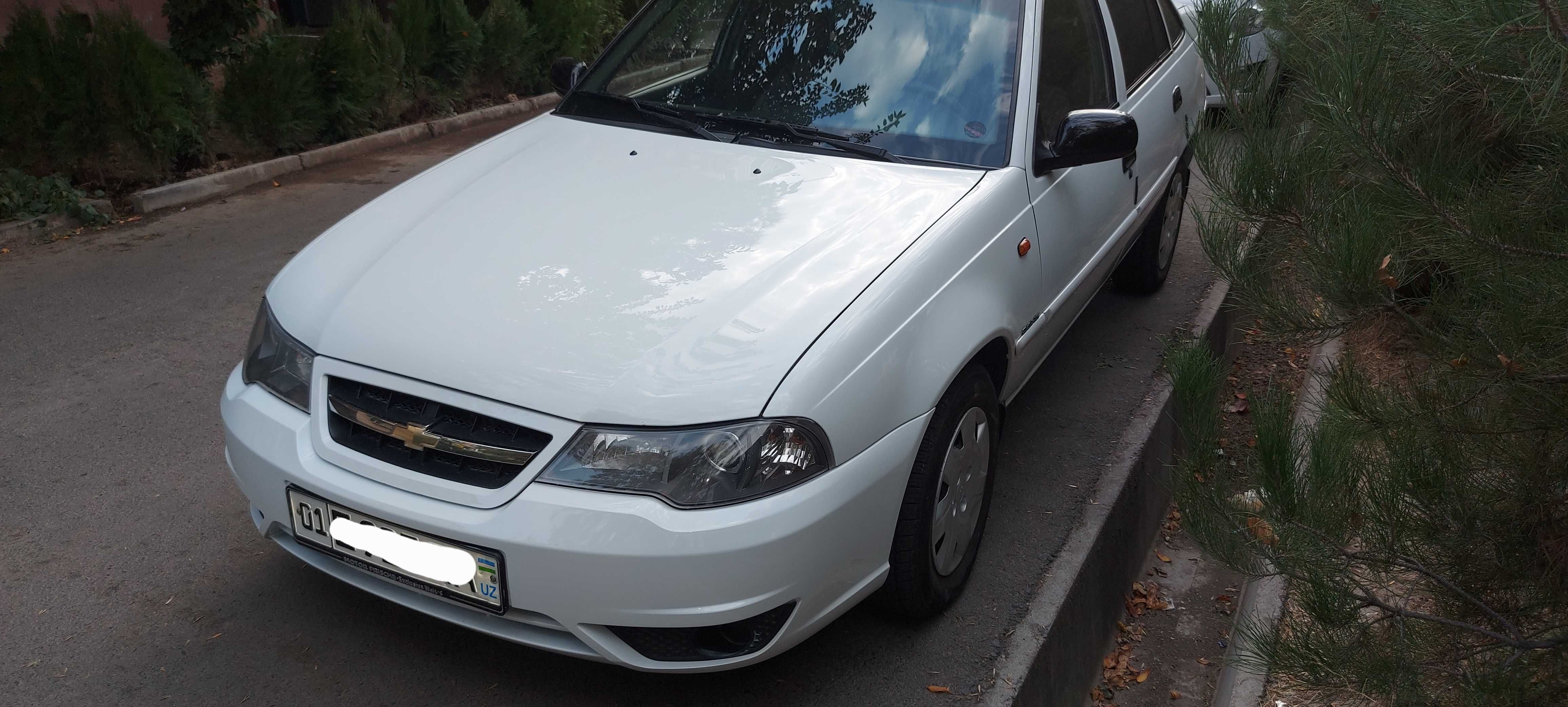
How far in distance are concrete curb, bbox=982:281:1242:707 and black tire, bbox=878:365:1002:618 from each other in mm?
240

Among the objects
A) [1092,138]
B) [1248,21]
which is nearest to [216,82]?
[1092,138]

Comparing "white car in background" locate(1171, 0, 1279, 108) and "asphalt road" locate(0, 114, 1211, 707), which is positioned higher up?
"white car in background" locate(1171, 0, 1279, 108)

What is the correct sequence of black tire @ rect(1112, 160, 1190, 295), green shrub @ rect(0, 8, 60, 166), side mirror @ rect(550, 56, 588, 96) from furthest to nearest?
green shrub @ rect(0, 8, 60, 166) < black tire @ rect(1112, 160, 1190, 295) < side mirror @ rect(550, 56, 588, 96)

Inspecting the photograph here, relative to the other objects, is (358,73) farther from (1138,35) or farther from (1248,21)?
(1248,21)

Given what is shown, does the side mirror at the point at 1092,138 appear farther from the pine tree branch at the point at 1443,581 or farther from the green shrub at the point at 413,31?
the green shrub at the point at 413,31

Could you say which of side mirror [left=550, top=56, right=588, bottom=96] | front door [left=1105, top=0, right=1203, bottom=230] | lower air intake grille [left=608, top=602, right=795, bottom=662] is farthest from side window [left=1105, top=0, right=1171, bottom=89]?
lower air intake grille [left=608, top=602, right=795, bottom=662]

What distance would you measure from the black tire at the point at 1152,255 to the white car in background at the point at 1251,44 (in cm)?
246

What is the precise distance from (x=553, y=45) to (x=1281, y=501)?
→ 10.1 meters

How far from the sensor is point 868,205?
312 centimetres

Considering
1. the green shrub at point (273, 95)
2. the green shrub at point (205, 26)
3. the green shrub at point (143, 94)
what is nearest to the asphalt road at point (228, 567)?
the green shrub at point (143, 94)

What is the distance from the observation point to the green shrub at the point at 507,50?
1052 centimetres

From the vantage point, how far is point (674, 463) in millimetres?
2391

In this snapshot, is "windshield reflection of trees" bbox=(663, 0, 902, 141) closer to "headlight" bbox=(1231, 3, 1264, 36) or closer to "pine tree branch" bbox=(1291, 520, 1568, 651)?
"headlight" bbox=(1231, 3, 1264, 36)

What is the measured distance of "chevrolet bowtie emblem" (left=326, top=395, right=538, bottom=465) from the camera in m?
2.45
